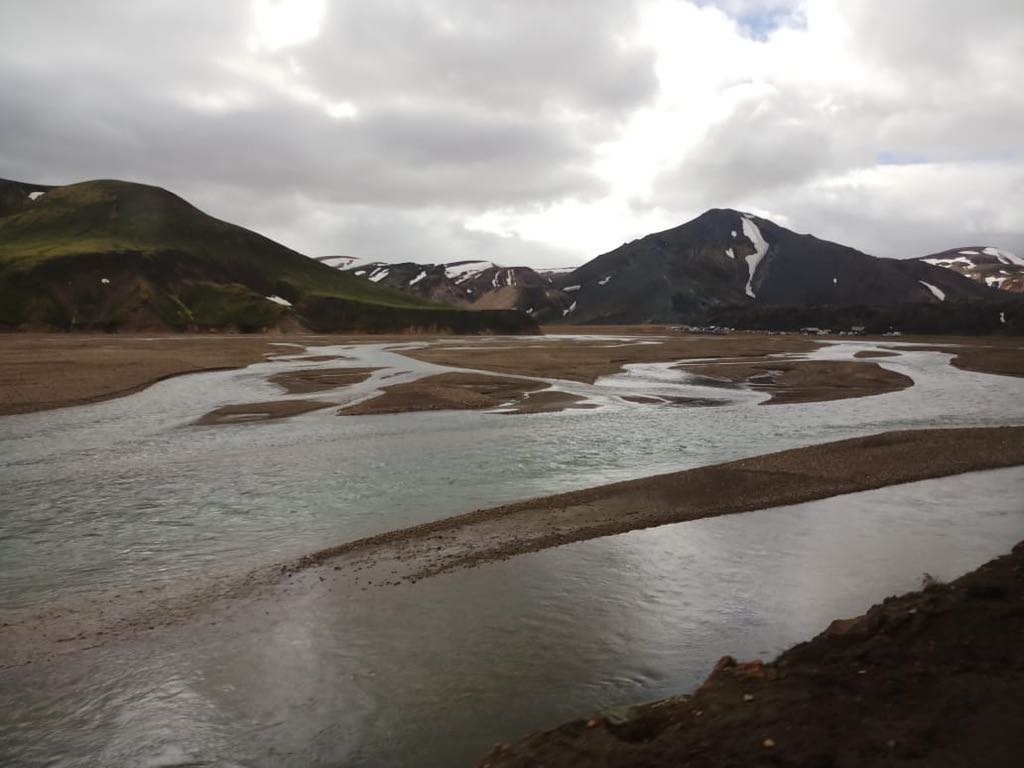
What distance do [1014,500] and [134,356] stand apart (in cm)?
6993

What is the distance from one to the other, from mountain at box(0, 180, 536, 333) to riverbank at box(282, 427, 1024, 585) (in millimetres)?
139117

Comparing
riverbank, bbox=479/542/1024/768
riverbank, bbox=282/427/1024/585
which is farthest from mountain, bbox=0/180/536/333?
riverbank, bbox=479/542/1024/768

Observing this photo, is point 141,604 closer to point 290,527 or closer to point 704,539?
point 290,527

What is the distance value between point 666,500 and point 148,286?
508 feet

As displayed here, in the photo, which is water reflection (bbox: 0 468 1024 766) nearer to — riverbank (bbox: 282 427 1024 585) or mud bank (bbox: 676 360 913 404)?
riverbank (bbox: 282 427 1024 585)

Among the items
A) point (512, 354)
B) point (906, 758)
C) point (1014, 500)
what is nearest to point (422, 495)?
point (906, 758)

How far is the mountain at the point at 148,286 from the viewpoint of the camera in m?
134

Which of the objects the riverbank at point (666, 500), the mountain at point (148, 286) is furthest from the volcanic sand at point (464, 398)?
the mountain at point (148, 286)

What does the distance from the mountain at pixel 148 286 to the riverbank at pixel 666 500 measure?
456ft

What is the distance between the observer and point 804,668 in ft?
25.8

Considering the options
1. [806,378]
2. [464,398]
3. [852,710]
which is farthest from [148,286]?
[852,710]

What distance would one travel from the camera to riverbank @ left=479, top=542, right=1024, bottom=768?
20.0 ft

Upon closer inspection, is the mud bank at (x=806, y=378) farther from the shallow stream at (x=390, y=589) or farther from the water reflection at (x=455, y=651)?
the water reflection at (x=455, y=651)

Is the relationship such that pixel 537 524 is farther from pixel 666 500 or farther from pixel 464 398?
pixel 464 398
